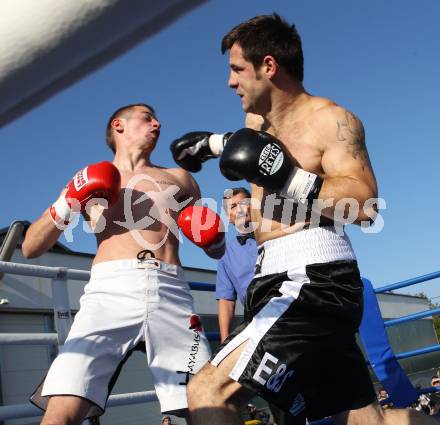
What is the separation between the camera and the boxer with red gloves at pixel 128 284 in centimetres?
208

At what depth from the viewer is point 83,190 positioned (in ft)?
7.58

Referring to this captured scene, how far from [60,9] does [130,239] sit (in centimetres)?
201

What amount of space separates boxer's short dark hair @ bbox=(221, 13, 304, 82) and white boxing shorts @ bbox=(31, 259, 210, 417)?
0.91 m

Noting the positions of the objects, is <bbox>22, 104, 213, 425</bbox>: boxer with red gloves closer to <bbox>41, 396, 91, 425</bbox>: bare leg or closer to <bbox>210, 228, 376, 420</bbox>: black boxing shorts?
<bbox>41, 396, 91, 425</bbox>: bare leg

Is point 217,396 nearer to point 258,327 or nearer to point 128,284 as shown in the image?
point 258,327

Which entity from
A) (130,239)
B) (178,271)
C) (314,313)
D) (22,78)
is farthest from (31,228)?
(22,78)

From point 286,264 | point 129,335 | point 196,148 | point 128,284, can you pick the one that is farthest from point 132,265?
point 286,264

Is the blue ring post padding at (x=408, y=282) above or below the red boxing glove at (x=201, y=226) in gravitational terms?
below

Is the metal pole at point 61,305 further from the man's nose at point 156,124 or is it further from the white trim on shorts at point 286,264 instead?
the white trim on shorts at point 286,264

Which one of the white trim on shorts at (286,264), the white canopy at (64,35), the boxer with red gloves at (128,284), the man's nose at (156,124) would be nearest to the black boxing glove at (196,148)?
the boxer with red gloves at (128,284)

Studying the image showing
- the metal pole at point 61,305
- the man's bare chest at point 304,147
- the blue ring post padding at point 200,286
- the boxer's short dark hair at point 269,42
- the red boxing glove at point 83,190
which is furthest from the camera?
the blue ring post padding at point 200,286

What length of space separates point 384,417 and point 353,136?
0.96 meters

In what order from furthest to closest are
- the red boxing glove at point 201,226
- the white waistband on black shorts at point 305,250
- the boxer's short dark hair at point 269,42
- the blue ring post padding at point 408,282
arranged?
the blue ring post padding at point 408,282, the red boxing glove at point 201,226, the boxer's short dark hair at point 269,42, the white waistband on black shorts at point 305,250

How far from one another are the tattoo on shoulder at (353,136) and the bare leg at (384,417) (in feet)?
2.76
